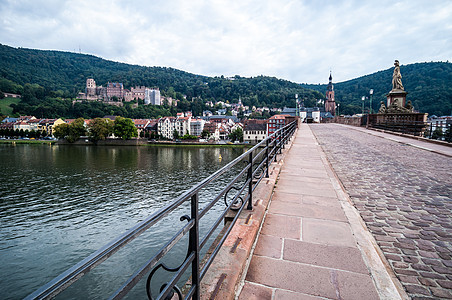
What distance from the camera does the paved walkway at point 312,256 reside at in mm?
2227

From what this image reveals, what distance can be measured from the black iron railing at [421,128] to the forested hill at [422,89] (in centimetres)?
4542

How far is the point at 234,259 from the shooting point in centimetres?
247

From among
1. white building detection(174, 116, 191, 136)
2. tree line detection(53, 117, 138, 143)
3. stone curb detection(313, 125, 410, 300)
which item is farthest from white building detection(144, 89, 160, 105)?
stone curb detection(313, 125, 410, 300)

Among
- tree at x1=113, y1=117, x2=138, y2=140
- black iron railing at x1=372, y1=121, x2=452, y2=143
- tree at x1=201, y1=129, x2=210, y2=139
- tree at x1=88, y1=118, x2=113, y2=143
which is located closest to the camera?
black iron railing at x1=372, y1=121, x2=452, y2=143

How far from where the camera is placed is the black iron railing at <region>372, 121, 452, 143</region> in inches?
532

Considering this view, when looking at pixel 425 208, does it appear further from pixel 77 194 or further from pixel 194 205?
pixel 77 194

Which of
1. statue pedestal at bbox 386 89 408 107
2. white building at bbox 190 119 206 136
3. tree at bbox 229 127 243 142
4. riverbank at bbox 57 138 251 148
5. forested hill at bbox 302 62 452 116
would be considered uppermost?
forested hill at bbox 302 62 452 116

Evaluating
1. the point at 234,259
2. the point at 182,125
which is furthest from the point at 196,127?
the point at 234,259

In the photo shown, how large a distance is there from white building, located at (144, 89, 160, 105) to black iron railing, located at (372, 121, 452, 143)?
161 m

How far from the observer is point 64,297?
9.72m

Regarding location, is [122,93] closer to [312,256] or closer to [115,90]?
[115,90]

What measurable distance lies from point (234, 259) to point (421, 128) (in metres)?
20.4

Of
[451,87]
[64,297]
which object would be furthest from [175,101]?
[64,297]

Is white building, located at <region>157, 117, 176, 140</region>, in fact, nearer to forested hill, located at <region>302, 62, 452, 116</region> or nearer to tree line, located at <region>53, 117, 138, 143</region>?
tree line, located at <region>53, 117, 138, 143</region>
